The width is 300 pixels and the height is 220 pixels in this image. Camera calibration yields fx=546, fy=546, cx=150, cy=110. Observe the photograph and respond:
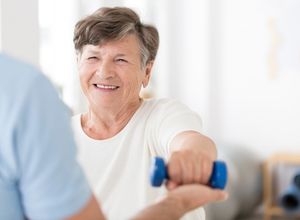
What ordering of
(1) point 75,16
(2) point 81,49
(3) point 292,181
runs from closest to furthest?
(2) point 81,49
(1) point 75,16
(3) point 292,181

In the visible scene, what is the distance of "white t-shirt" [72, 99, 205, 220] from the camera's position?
5.29 feet

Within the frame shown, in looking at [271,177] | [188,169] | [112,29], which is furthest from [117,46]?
[271,177]

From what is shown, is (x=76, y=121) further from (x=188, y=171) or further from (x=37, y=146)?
(x=37, y=146)

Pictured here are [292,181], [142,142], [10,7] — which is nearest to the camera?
[142,142]

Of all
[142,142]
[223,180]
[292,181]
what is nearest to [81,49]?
[142,142]

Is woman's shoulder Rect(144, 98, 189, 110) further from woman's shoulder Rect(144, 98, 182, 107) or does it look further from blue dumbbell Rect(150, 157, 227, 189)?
blue dumbbell Rect(150, 157, 227, 189)

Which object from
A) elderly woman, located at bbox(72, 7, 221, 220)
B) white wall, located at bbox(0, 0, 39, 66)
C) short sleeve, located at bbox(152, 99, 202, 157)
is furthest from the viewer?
white wall, located at bbox(0, 0, 39, 66)

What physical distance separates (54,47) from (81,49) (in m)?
1.89

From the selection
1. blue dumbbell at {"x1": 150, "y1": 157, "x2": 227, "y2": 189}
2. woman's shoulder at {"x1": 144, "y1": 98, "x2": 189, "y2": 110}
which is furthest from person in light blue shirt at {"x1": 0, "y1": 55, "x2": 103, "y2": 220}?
woman's shoulder at {"x1": 144, "y1": 98, "x2": 189, "y2": 110}

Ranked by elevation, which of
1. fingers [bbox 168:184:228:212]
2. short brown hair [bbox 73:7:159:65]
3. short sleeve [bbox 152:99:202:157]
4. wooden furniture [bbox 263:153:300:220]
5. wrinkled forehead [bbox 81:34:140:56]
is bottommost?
wooden furniture [bbox 263:153:300:220]

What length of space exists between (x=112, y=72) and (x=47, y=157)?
3.31ft

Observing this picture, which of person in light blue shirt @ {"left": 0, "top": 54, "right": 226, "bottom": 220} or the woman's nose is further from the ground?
person in light blue shirt @ {"left": 0, "top": 54, "right": 226, "bottom": 220}

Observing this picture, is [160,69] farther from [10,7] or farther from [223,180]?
[223,180]

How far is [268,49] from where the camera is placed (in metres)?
4.83
